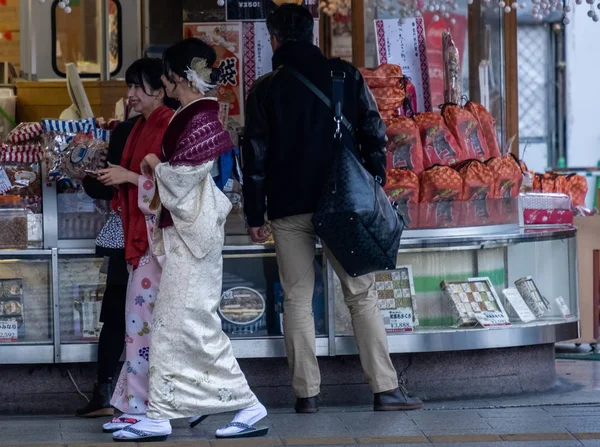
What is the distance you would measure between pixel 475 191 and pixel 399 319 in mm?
846

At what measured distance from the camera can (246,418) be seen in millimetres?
5441

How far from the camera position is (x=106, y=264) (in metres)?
6.12

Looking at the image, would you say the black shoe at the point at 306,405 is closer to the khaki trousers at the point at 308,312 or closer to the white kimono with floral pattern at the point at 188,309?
the khaki trousers at the point at 308,312

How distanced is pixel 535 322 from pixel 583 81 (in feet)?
26.7

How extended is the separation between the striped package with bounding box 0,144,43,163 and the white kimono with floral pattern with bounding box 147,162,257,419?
1229mm

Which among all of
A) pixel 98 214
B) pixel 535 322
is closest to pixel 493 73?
pixel 535 322

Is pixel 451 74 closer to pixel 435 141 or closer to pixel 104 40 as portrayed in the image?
pixel 435 141

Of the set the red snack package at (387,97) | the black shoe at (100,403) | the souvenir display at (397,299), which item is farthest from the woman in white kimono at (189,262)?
the red snack package at (387,97)

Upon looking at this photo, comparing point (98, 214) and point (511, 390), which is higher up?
point (98, 214)

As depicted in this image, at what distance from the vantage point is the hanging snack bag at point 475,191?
6586 millimetres

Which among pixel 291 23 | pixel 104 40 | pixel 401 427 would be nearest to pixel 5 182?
pixel 291 23

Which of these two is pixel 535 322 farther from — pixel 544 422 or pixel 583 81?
pixel 583 81

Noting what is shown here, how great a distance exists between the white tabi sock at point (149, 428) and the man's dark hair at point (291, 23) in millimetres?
1875

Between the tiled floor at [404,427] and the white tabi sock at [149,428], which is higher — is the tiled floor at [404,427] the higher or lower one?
the lower one
